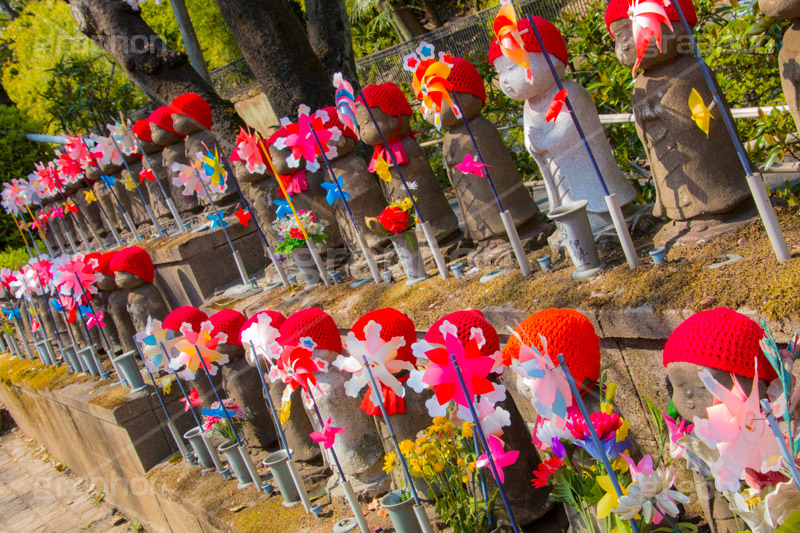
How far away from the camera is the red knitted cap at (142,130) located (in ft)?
19.9

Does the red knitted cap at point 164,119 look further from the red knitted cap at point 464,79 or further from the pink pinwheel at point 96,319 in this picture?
the red knitted cap at point 464,79

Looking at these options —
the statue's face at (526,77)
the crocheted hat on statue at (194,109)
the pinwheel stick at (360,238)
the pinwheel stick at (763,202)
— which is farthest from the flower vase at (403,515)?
the crocheted hat on statue at (194,109)

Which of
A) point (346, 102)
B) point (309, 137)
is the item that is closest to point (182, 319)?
point (309, 137)

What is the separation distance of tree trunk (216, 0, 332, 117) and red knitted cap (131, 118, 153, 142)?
176cm

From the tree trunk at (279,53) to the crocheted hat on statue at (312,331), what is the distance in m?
2.60

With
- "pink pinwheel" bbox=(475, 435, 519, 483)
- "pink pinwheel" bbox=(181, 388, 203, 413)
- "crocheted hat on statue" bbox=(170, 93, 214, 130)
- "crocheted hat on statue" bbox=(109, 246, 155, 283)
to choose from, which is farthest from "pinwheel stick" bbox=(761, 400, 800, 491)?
"crocheted hat on statue" bbox=(170, 93, 214, 130)

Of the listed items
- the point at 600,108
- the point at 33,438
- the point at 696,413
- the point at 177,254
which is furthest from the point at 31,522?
the point at 696,413

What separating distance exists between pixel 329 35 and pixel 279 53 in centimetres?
91

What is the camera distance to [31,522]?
6.15m

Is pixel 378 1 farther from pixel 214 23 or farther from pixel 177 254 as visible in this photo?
pixel 177 254

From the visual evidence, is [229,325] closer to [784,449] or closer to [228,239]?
[228,239]

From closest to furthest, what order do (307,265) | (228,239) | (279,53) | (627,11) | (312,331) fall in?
(627,11) < (312,331) < (307,265) < (228,239) < (279,53)

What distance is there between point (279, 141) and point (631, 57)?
1.93 metres

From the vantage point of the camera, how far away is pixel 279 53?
4609mm
